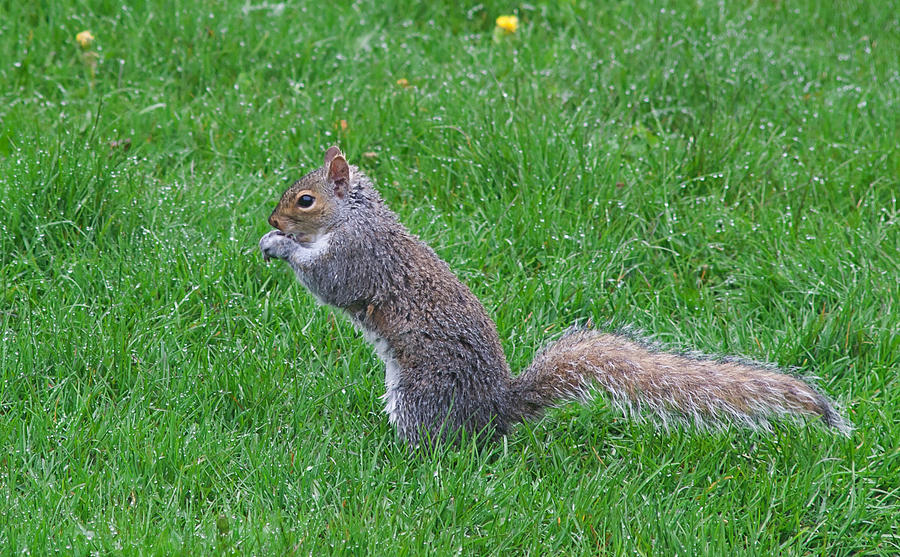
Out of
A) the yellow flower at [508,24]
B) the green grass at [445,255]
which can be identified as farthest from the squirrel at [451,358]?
the yellow flower at [508,24]

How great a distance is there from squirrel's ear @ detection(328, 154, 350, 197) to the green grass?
0.47 meters

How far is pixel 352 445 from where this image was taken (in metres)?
2.75

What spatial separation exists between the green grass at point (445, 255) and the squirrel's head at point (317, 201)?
0.36 m

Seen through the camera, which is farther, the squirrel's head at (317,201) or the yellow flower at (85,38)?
the yellow flower at (85,38)

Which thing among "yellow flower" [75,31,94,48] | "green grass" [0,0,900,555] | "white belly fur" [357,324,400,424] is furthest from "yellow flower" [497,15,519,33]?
"white belly fur" [357,324,400,424]

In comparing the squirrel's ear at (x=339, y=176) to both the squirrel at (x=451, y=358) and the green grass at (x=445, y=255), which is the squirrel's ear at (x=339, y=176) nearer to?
the squirrel at (x=451, y=358)

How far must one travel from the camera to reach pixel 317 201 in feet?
9.76

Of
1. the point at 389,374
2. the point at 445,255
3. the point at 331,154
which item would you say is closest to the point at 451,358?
the point at 389,374

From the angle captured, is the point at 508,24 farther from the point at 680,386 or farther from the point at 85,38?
the point at 680,386

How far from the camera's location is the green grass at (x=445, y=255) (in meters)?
2.51

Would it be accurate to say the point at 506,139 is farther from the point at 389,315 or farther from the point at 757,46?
the point at 757,46

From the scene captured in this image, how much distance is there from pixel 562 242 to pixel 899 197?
4.65ft

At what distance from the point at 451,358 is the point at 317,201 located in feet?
2.04

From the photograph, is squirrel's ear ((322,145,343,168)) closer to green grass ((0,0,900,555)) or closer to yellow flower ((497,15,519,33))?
green grass ((0,0,900,555))
